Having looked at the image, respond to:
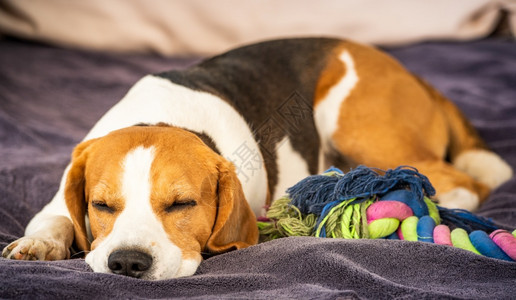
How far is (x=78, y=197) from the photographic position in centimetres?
226

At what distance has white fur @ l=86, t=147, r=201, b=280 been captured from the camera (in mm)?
1886

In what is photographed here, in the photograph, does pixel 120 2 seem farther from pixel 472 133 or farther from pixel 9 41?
pixel 472 133

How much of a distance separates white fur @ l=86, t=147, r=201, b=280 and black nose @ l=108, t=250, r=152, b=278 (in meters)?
0.02

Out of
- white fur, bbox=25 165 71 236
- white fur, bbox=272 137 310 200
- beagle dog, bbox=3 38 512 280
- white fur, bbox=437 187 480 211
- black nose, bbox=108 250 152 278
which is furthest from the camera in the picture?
white fur, bbox=272 137 310 200

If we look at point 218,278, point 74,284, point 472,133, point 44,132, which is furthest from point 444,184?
point 44,132

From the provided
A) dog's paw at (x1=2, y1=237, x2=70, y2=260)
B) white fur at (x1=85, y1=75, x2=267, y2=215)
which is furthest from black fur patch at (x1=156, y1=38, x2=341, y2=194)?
dog's paw at (x1=2, y1=237, x2=70, y2=260)

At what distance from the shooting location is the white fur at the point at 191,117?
2.56m

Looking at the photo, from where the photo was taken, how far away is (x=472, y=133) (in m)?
3.66

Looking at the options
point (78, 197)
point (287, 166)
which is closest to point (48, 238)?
point (78, 197)

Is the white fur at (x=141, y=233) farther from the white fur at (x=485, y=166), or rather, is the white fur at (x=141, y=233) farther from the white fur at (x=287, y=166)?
the white fur at (x=485, y=166)

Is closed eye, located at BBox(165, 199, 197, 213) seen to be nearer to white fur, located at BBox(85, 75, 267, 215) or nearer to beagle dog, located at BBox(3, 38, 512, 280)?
beagle dog, located at BBox(3, 38, 512, 280)

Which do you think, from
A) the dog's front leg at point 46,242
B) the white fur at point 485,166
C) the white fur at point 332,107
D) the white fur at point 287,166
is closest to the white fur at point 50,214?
the dog's front leg at point 46,242

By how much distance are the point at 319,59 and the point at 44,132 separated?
1.82 metres

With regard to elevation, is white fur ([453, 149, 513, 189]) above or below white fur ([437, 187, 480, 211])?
above
